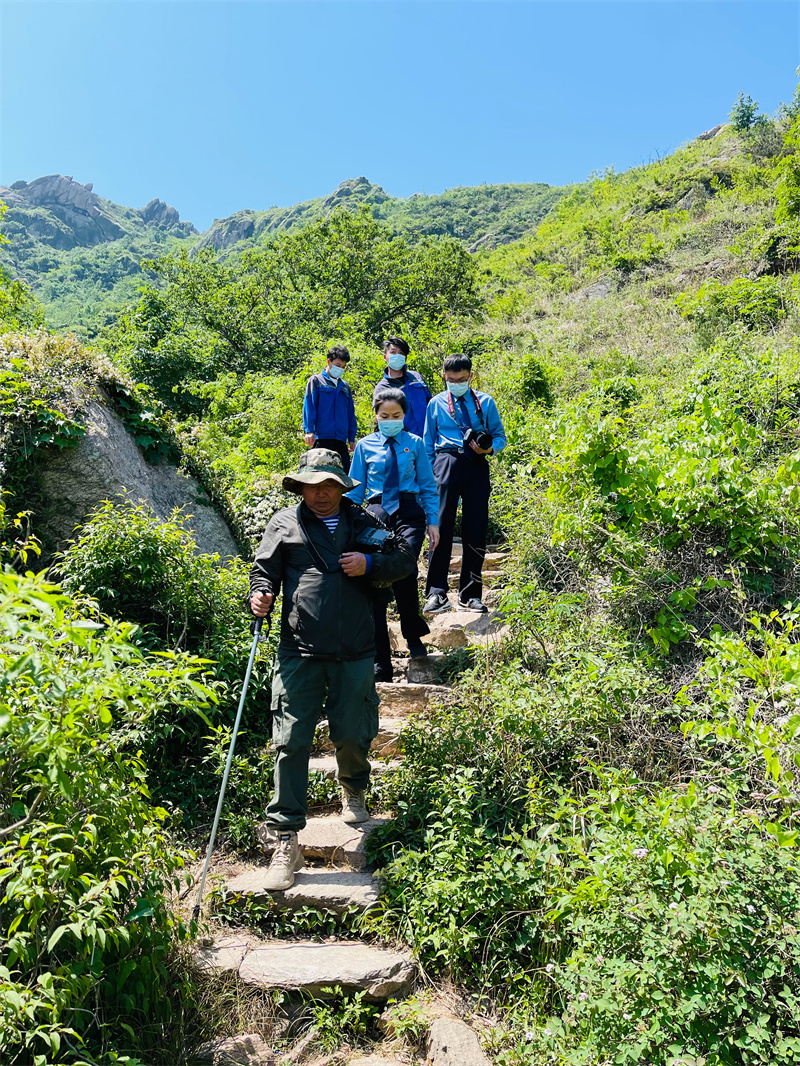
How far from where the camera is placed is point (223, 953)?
10.9 ft

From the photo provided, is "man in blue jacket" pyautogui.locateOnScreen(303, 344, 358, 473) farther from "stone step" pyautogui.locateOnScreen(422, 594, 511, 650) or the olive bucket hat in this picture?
the olive bucket hat

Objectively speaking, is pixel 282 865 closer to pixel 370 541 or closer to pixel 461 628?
pixel 370 541

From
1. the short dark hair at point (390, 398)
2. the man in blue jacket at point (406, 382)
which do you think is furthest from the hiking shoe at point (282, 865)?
the man in blue jacket at point (406, 382)

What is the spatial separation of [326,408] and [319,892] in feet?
14.8

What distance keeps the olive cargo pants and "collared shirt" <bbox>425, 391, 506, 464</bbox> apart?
2.57 m

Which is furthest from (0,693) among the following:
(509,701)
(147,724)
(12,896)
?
(509,701)

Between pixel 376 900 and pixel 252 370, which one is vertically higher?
pixel 252 370

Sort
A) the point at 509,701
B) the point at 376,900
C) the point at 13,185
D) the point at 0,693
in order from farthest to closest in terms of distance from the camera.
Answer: the point at 13,185 < the point at 509,701 < the point at 376,900 < the point at 0,693

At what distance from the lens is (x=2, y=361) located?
5891 millimetres

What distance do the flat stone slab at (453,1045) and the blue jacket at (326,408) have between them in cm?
505

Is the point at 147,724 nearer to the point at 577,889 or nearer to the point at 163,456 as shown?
the point at 577,889

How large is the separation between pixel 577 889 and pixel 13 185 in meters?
130

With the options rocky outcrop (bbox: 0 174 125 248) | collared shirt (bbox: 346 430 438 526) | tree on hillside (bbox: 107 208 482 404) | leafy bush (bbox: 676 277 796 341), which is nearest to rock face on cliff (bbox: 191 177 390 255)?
rocky outcrop (bbox: 0 174 125 248)

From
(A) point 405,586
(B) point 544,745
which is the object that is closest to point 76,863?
(B) point 544,745
